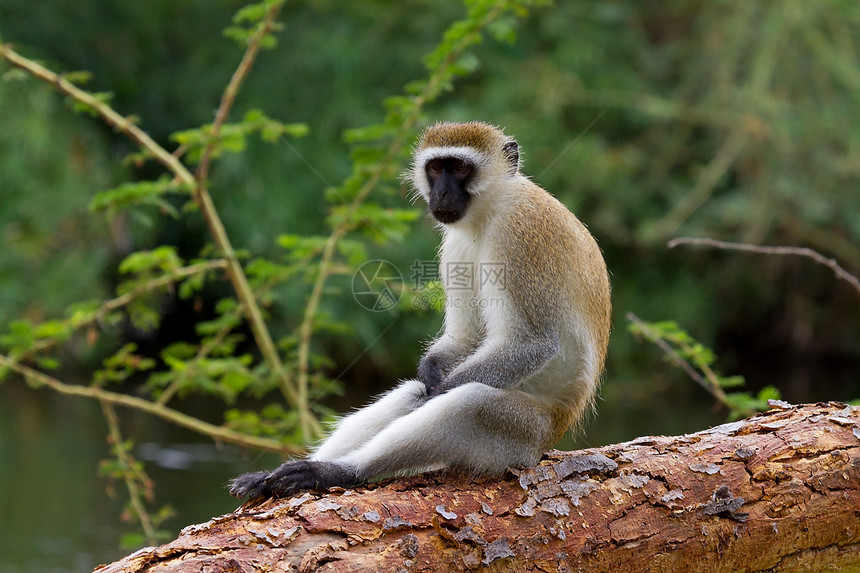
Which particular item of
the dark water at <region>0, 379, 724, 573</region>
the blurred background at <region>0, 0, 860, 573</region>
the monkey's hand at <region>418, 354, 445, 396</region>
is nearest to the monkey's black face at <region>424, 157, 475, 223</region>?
the monkey's hand at <region>418, 354, 445, 396</region>

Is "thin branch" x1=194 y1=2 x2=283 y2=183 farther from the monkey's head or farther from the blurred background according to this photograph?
the blurred background

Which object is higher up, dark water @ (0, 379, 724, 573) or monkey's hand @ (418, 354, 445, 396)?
monkey's hand @ (418, 354, 445, 396)

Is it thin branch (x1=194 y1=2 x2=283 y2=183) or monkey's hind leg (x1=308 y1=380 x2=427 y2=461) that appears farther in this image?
thin branch (x1=194 y1=2 x2=283 y2=183)

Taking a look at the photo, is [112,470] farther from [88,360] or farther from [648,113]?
[648,113]

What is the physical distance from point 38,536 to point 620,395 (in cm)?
712

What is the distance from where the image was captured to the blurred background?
10055mm

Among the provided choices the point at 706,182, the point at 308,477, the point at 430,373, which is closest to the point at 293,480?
the point at 308,477

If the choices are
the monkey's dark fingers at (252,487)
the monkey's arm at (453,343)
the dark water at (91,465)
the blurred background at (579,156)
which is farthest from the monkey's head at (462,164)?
the blurred background at (579,156)

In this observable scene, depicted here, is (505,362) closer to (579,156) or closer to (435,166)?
(435,166)

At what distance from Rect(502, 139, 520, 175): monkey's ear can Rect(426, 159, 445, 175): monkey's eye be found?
1.04 feet

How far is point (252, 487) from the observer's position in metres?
3.07

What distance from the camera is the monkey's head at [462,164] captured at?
3998 millimetres

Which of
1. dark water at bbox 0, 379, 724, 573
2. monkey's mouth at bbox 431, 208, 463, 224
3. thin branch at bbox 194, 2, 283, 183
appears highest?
thin branch at bbox 194, 2, 283, 183

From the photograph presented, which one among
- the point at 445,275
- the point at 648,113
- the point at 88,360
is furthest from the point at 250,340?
the point at 445,275
